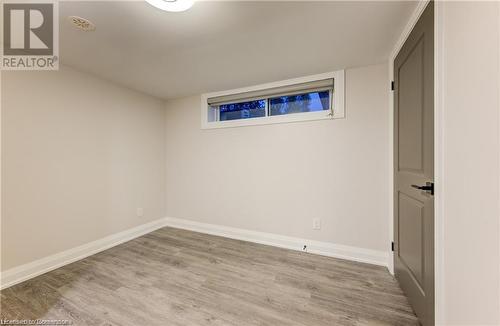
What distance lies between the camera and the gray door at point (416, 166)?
122cm

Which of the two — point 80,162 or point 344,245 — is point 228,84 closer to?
point 80,162

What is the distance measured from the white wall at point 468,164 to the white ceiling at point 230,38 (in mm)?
618

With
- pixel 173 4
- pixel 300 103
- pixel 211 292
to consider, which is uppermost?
pixel 173 4

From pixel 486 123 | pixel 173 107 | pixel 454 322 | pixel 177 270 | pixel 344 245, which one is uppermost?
pixel 173 107

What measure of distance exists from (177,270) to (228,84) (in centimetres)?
239

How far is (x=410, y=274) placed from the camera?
1.52m

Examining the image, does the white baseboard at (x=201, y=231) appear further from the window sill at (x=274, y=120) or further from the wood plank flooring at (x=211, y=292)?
the window sill at (x=274, y=120)

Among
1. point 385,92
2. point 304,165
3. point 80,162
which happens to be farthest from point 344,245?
point 80,162

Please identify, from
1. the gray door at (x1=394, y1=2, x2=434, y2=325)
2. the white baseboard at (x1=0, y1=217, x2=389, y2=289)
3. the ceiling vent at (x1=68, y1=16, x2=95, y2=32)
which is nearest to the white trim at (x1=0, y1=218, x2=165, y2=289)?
the white baseboard at (x1=0, y1=217, x2=389, y2=289)

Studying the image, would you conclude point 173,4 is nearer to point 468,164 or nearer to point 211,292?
point 468,164

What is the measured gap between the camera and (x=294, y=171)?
2543 millimetres

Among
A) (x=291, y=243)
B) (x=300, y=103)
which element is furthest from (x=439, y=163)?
(x=291, y=243)

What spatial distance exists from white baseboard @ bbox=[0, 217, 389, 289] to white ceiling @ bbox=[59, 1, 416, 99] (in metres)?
2.11

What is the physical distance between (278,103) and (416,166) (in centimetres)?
173
